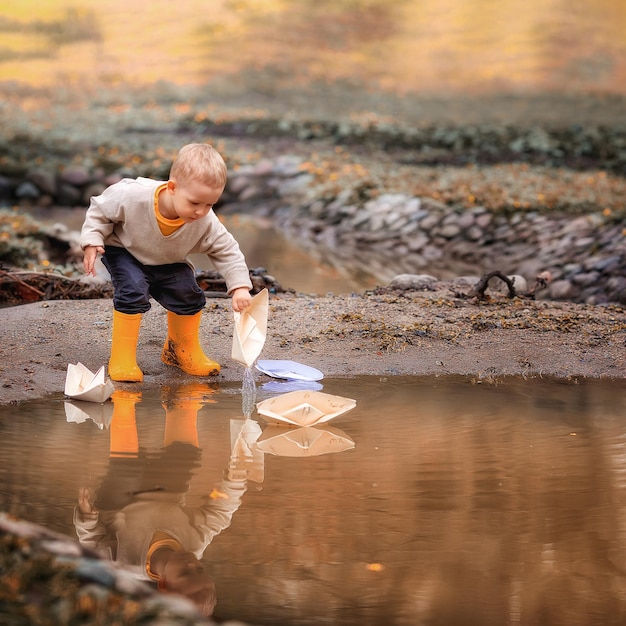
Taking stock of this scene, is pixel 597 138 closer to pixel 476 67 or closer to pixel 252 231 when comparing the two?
pixel 476 67

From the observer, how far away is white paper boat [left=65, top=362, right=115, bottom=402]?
3092mm

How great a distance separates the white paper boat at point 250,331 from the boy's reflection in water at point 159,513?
574 millimetres

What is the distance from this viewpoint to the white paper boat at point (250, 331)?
11.1 ft

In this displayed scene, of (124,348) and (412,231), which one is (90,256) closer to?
(124,348)

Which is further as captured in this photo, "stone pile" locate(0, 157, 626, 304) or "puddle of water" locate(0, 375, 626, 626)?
"stone pile" locate(0, 157, 626, 304)

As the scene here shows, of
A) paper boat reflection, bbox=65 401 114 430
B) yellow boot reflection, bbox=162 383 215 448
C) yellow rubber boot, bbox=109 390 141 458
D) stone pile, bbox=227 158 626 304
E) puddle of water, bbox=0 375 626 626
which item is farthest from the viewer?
stone pile, bbox=227 158 626 304

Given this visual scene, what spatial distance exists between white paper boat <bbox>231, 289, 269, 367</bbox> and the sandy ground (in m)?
0.19

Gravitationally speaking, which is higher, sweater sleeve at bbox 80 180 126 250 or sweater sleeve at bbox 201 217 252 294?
sweater sleeve at bbox 80 180 126 250

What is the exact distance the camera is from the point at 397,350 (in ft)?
12.8

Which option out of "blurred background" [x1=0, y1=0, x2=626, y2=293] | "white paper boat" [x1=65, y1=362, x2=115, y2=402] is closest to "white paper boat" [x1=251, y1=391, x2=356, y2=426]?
"white paper boat" [x1=65, y1=362, x2=115, y2=402]

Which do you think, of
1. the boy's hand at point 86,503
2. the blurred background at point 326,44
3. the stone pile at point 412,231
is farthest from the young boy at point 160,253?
the blurred background at point 326,44

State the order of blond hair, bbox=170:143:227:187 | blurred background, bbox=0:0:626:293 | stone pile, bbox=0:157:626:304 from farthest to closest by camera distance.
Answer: blurred background, bbox=0:0:626:293 → stone pile, bbox=0:157:626:304 → blond hair, bbox=170:143:227:187

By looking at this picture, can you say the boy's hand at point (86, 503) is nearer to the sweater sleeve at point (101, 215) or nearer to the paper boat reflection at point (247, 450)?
the paper boat reflection at point (247, 450)

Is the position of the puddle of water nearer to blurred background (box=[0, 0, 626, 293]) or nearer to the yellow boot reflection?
the yellow boot reflection
